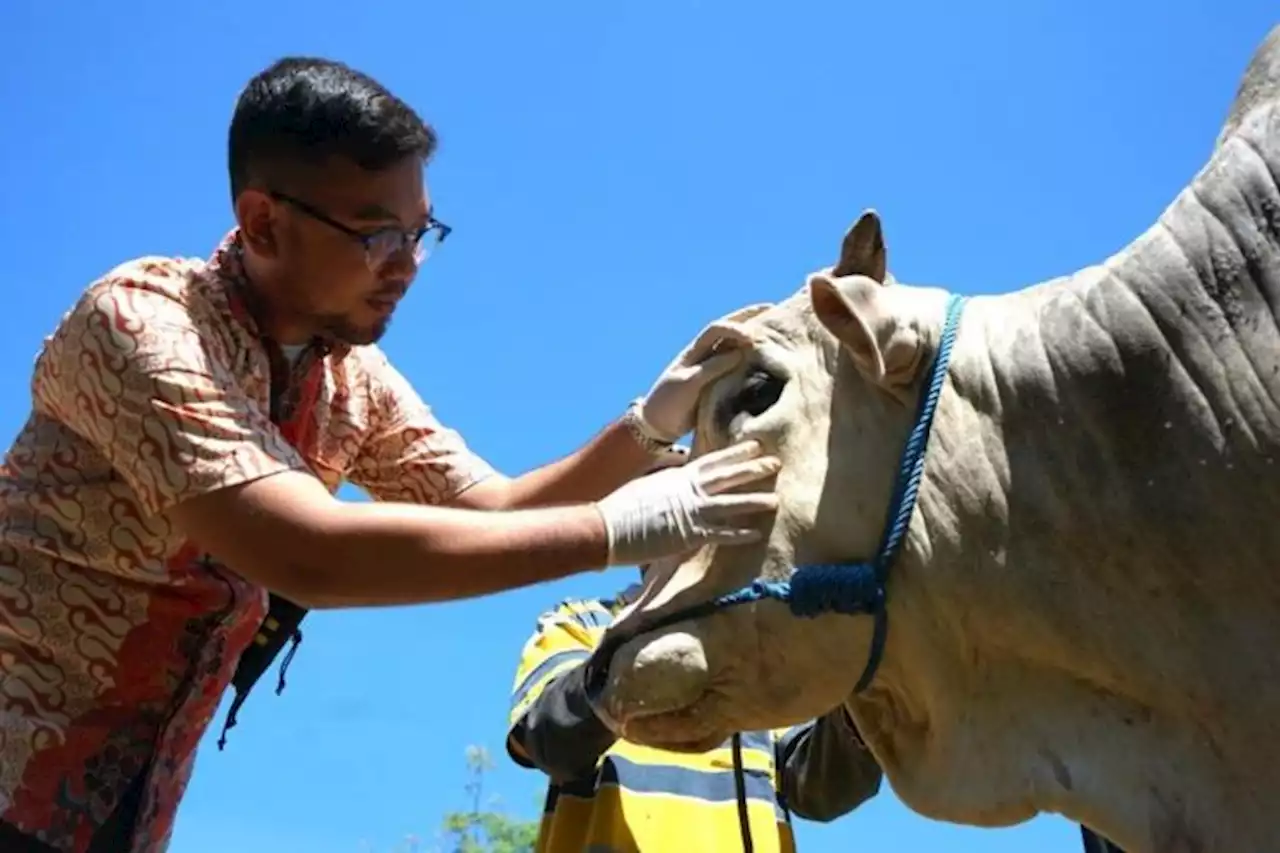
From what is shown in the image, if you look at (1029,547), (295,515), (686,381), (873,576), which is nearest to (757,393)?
(686,381)

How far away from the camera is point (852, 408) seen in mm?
3248

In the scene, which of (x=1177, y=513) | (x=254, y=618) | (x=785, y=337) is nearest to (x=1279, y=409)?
(x=1177, y=513)

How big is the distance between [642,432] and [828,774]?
1095mm

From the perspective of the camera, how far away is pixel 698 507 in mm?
3232

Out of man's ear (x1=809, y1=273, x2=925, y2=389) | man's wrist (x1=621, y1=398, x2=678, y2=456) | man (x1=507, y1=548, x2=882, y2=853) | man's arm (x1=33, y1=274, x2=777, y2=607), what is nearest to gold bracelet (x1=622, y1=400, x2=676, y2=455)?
man's wrist (x1=621, y1=398, x2=678, y2=456)

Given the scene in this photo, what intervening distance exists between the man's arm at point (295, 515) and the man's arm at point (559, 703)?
0.40 m

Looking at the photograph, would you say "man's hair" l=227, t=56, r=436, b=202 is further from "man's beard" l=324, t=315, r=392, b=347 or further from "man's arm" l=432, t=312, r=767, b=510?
"man's arm" l=432, t=312, r=767, b=510

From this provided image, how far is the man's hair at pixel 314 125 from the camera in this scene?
3.98 metres

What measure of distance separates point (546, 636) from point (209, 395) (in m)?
1.51

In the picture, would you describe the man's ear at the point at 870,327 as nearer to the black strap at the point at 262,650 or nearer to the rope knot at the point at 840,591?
the rope knot at the point at 840,591

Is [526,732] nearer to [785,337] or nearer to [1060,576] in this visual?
[785,337]

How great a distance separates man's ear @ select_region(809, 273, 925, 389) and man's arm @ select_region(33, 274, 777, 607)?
0.31m

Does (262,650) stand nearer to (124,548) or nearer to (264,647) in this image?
(264,647)

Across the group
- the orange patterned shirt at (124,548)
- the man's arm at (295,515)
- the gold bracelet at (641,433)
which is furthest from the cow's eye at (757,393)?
the orange patterned shirt at (124,548)
